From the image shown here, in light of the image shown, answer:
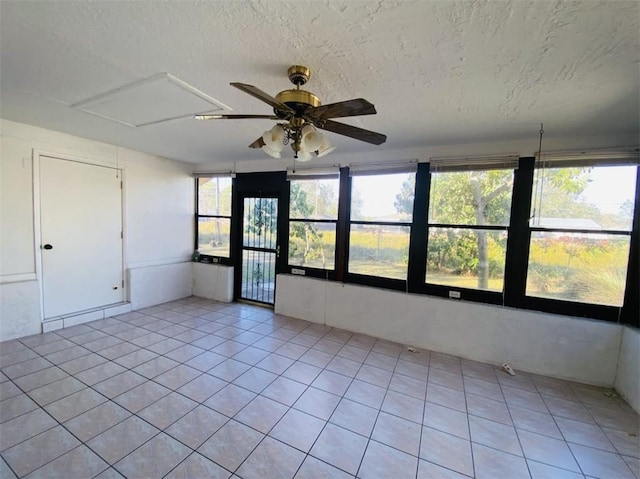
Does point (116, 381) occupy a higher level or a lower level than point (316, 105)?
lower

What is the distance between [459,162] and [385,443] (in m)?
2.89

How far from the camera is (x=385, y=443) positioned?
188 cm

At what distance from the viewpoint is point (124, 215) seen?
408 centimetres

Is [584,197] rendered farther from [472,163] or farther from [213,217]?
[213,217]

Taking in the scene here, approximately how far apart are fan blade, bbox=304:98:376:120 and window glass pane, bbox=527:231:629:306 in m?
2.67

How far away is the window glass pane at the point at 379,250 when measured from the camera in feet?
11.8

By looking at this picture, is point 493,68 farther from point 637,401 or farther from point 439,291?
point 637,401

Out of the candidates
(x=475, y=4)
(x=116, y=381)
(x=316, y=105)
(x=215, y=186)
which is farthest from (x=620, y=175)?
(x=215, y=186)

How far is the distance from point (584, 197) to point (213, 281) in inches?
205

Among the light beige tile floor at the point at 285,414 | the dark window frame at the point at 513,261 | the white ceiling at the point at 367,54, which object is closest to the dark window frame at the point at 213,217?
the light beige tile floor at the point at 285,414

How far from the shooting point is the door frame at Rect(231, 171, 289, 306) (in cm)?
439

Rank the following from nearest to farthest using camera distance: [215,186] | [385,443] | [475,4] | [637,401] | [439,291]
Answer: [475,4] < [385,443] < [637,401] < [439,291] < [215,186]

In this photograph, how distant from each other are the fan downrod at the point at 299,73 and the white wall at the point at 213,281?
12.3ft

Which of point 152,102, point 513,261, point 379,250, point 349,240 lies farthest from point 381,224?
point 152,102
